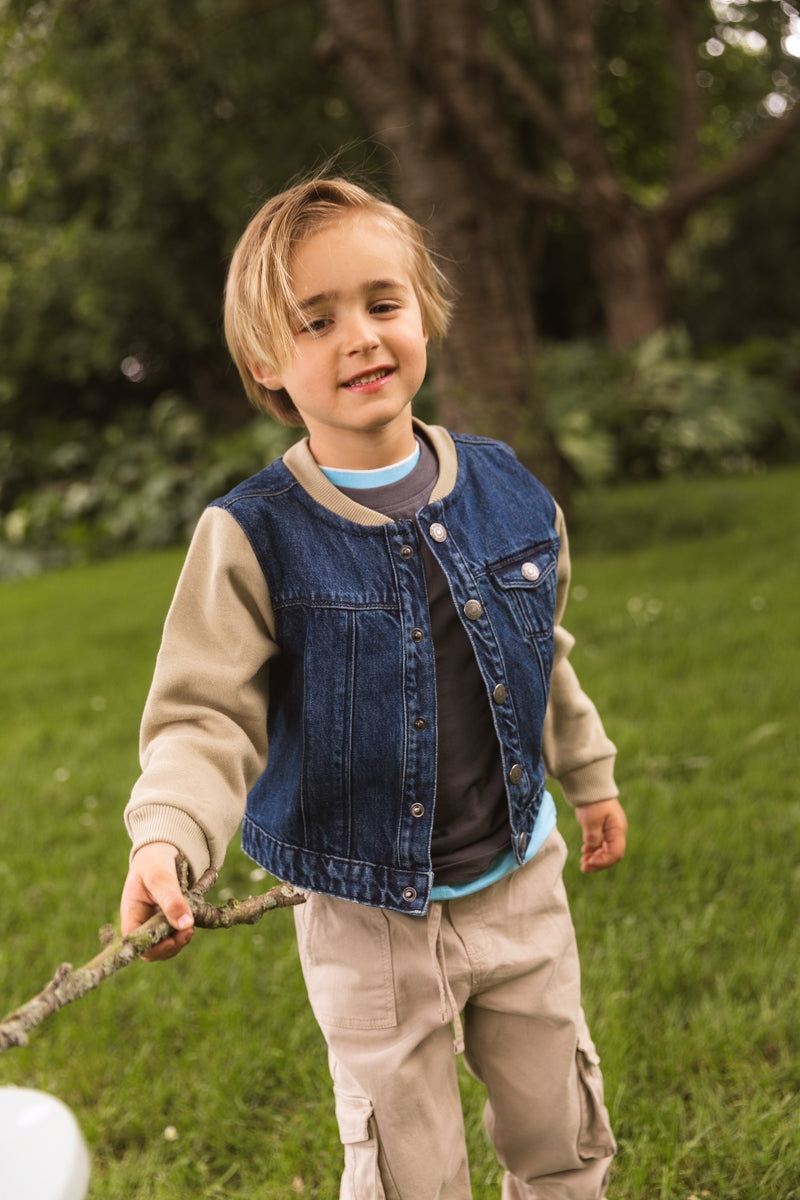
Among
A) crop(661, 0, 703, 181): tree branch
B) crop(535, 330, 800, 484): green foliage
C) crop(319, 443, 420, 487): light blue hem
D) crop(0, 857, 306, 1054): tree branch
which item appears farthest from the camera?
crop(661, 0, 703, 181): tree branch

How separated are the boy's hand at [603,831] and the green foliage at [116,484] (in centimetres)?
894

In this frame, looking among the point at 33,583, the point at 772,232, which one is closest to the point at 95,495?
the point at 33,583

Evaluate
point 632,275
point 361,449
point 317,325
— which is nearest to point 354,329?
point 317,325

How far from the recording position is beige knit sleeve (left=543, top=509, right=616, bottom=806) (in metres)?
1.88

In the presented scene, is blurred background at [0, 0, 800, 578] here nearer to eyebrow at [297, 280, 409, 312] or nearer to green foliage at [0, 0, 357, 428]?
green foliage at [0, 0, 357, 428]

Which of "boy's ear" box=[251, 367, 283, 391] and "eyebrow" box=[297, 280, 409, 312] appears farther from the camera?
"boy's ear" box=[251, 367, 283, 391]

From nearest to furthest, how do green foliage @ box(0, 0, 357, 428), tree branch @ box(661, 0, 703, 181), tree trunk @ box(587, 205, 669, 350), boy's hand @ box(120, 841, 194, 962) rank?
boy's hand @ box(120, 841, 194, 962), green foliage @ box(0, 0, 357, 428), tree branch @ box(661, 0, 703, 181), tree trunk @ box(587, 205, 669, 350)

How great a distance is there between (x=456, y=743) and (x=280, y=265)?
0.72 meters

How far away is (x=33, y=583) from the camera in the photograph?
1050cm

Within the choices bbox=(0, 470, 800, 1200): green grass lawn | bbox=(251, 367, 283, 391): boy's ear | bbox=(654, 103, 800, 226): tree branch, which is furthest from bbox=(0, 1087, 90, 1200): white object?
bbox=(654, 103, 800, 226): tree branch

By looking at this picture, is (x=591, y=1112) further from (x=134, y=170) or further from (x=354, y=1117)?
(x=134, y=170)

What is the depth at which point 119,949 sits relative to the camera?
0.99 metres

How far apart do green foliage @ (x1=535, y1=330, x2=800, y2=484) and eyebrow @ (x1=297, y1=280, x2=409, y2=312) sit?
19.0 feet

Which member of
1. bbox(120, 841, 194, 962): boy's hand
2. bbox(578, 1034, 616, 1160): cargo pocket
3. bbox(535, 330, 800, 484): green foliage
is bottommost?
bbox(535, 330, 800, 484): green foliage
